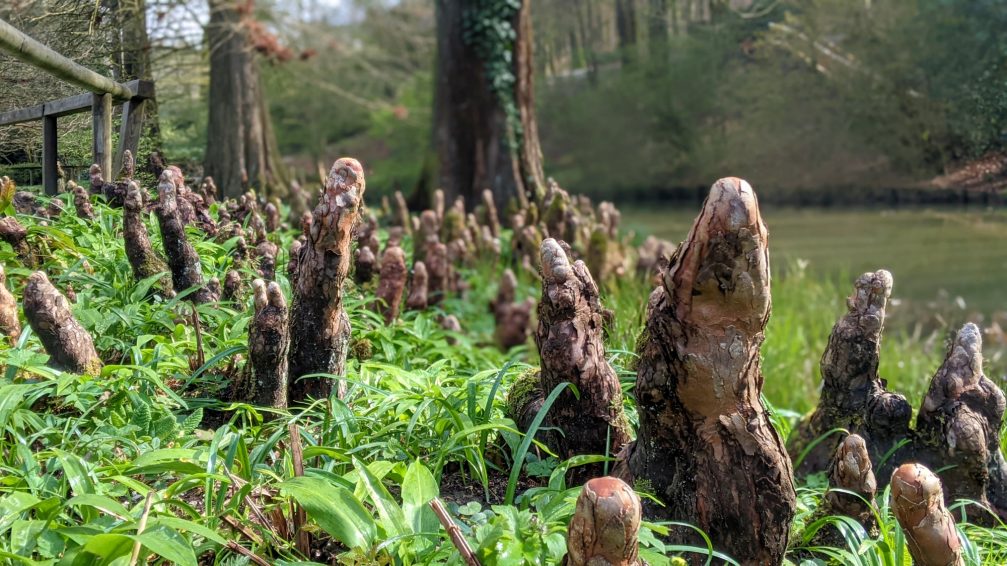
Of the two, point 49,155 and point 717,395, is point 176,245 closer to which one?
point 49,155

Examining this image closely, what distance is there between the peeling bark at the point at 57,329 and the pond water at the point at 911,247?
184 inches

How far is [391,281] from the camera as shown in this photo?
13.4 feet

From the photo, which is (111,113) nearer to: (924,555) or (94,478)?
(94,478)

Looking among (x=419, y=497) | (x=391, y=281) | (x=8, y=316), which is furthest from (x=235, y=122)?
(x=419, y=497)

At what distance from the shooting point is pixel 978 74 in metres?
6.20

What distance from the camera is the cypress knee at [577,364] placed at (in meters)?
2.10

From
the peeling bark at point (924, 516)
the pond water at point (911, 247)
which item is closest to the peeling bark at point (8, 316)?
the peeling bark at point (924, 516)

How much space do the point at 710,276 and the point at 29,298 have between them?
6.12ft

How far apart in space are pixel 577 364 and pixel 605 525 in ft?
2.72

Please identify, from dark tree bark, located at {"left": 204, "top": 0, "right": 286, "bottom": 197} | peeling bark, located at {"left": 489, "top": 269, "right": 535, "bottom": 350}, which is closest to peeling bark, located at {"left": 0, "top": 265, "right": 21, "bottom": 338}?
dark tree bark, located at {"left": 204, "top": 0, "right": 286, "bottom": 197}

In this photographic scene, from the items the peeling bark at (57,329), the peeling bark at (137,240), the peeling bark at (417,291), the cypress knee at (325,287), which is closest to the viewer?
the peeling bark at (57,329)

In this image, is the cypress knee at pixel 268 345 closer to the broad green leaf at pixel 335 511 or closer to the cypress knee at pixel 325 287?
the cypress knee at pixel 325 287

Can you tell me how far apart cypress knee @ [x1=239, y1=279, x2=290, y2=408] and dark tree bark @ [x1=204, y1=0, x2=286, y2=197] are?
136 cm

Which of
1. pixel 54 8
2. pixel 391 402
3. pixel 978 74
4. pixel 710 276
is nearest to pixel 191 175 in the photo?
pixel 54 8
